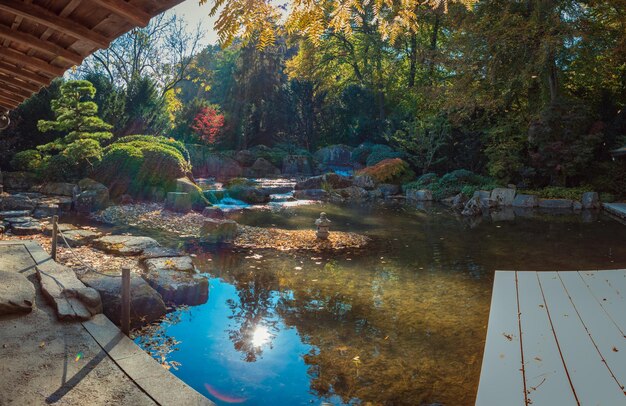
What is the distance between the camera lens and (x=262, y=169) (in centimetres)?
2836

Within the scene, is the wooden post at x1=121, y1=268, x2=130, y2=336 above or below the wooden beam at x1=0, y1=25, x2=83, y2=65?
below

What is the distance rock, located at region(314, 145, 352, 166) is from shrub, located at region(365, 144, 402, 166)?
9.24ft

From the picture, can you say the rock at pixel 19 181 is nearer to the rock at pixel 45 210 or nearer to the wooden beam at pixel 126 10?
the rock at pixel 45 210

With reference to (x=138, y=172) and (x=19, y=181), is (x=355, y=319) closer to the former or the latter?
(x=138, y=172)

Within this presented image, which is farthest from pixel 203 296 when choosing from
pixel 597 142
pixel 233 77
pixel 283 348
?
pixel 233 77

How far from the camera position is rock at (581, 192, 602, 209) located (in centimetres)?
1689

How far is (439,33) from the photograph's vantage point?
30.5 metres

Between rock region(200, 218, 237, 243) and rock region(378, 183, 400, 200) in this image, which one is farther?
rock region(378, 183, 400, 200)

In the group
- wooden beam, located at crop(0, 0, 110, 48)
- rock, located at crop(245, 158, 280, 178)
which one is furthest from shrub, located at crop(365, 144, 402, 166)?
wooden beam, located at crop(0, 0, 110, 48)

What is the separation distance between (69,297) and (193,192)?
30.7 feet

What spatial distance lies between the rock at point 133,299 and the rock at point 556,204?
17.3m

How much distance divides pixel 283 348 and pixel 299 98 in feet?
96.8

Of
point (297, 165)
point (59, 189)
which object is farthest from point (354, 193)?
point (59, 189)

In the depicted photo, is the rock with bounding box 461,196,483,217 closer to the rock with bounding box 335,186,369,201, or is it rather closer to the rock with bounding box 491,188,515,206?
the rock with bounding box 491,188,515,206
